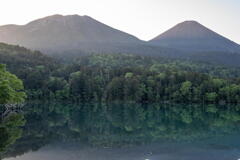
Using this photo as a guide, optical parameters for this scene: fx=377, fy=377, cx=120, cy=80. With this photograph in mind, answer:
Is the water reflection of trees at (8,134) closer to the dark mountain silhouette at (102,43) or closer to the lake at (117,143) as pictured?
the lake at (117,143)

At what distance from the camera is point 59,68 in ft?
312

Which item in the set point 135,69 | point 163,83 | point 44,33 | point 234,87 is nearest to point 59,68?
point 135,69

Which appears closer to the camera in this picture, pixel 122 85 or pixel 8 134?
pixel 8 134

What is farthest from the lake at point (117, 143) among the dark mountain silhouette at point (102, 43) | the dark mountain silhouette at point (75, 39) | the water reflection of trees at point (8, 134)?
the dark mountain silhouette at point (75, 39)

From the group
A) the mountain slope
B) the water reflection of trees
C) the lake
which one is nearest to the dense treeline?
the lake

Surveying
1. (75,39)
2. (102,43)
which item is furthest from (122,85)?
(75,39)

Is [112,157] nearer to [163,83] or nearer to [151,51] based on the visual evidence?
[163,83]

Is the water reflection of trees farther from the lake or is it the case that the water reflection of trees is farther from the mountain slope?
the mountain slope

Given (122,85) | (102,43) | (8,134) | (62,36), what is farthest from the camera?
(62,36)

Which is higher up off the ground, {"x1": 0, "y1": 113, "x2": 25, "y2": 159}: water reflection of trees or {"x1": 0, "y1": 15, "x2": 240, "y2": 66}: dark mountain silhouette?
{"x1": 0, "y1": 15, "x2": 240, "y2": 66}: dark mountain silhouette

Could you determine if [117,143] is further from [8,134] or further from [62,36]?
[62,36]

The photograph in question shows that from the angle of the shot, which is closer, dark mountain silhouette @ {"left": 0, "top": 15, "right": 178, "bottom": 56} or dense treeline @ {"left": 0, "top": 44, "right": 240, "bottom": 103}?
dense treeline @ {"left": 0, "top": 44, "right": 240, "bottom": 103}

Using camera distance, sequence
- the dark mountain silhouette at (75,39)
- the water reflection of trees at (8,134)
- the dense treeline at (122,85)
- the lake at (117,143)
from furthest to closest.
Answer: the dark mountain silhouette at (75,39)
the dense treeline at (122,85)
the water reflection of trees at (8,134)
the lake at (117,143)

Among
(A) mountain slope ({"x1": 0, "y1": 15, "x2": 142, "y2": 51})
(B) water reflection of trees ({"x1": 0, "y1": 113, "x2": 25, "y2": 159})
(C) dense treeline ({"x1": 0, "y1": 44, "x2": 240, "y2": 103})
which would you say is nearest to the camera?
(B) water reflection of trees ({"x1": 0, "y1": 113, "x2": 25, "y2": 159})
